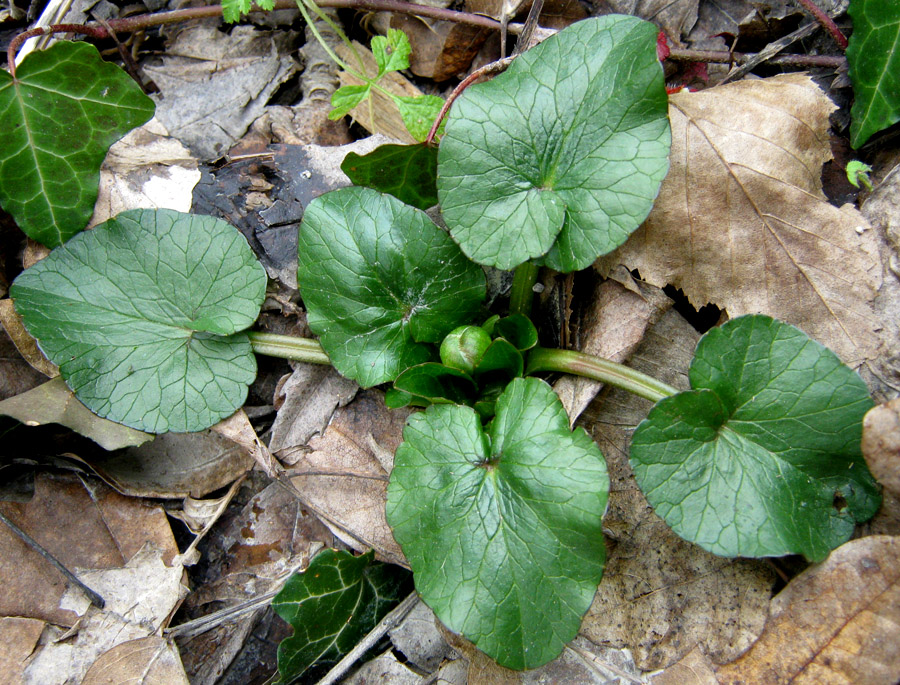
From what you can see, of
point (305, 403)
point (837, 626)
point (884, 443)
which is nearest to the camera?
point (884, 443)

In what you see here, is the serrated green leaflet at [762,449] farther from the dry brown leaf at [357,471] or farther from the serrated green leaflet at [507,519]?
the dry brown leaf at [357,471]

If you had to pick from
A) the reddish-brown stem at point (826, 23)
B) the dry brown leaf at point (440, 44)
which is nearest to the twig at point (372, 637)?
the dry brown leaf at point (440, 44)

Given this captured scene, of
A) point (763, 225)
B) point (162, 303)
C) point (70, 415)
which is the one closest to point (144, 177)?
point (162, 303)

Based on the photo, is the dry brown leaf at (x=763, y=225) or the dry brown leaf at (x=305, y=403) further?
the dry brown leaf at (x=305, y=403)

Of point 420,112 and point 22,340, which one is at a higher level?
point 420,112

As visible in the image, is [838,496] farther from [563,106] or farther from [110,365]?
[110,365]

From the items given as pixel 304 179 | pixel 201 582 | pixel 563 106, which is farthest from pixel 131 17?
pixel 201 582

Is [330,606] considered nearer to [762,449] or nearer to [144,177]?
[762,449]
